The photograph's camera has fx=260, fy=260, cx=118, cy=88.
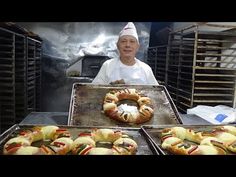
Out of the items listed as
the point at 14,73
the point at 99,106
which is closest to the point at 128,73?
the point at 99,106

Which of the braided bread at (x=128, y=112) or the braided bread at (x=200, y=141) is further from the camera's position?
the braided bread at (x=128, y=112)

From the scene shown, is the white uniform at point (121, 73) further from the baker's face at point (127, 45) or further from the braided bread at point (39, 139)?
the braided bread at point (39, 139)

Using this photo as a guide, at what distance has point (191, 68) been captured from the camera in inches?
144

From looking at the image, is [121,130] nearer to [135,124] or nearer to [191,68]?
[135,124]

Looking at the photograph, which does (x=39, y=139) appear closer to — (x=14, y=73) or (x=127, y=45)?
(x=127, y=45)

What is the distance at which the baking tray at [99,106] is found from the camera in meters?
1.82

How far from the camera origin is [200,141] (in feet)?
4.69

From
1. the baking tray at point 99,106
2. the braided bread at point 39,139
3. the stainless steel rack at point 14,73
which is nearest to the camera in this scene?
the braided bread at point 39,139

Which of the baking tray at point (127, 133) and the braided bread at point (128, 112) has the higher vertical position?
Result: the braided bread at point (128, 112)

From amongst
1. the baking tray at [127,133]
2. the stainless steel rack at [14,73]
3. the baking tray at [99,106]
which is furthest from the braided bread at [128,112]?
the stainless steel rack at [14,73]

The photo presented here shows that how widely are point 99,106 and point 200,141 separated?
0.83 metres

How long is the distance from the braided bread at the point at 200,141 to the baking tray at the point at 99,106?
0.33 meters
